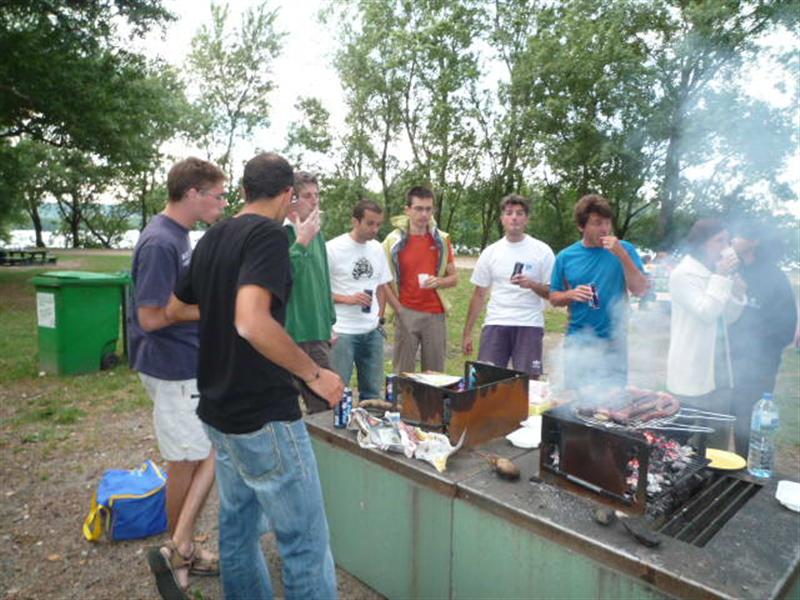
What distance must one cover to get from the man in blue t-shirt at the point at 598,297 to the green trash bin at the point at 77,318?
5458mm

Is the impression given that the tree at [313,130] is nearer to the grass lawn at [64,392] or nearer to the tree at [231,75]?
the tree at [231,75]

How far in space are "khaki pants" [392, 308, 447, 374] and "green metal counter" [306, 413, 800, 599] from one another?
177 cm

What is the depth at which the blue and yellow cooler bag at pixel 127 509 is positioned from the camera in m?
3.32

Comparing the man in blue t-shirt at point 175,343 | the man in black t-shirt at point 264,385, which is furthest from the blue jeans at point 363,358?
the man in black t-shirt at point 264,385

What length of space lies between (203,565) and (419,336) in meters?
2.46

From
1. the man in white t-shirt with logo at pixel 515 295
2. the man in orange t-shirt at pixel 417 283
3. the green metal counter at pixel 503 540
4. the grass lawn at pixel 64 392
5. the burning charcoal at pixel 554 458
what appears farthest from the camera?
the grass lawn at pixel 64 392

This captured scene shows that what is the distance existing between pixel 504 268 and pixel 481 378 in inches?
60.5

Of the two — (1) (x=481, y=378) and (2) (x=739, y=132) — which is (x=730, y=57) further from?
(1) (x=481, y=378)

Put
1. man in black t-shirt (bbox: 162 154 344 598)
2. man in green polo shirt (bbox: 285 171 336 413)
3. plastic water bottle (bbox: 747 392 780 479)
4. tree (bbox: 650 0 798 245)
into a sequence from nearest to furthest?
man in black t-shirt (bbox: 162 154 344 598) → plastic water bottle (bbox: 747 392 780 479) → man in green polo shirt (bbox: 285 171 336 413) → tree (bbox: 650 0 798 245)

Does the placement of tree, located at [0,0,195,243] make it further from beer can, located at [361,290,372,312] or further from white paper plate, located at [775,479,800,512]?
white paper plate, located at [775,479,800,512]

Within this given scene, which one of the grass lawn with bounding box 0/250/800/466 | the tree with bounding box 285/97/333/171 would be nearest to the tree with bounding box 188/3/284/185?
the tree with bounding box 285/97/333/171

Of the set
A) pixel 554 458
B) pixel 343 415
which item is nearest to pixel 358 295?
pixel 343 415

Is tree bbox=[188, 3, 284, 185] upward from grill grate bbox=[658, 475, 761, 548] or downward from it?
upward

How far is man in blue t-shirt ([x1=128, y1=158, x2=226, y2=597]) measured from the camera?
2.64 m
